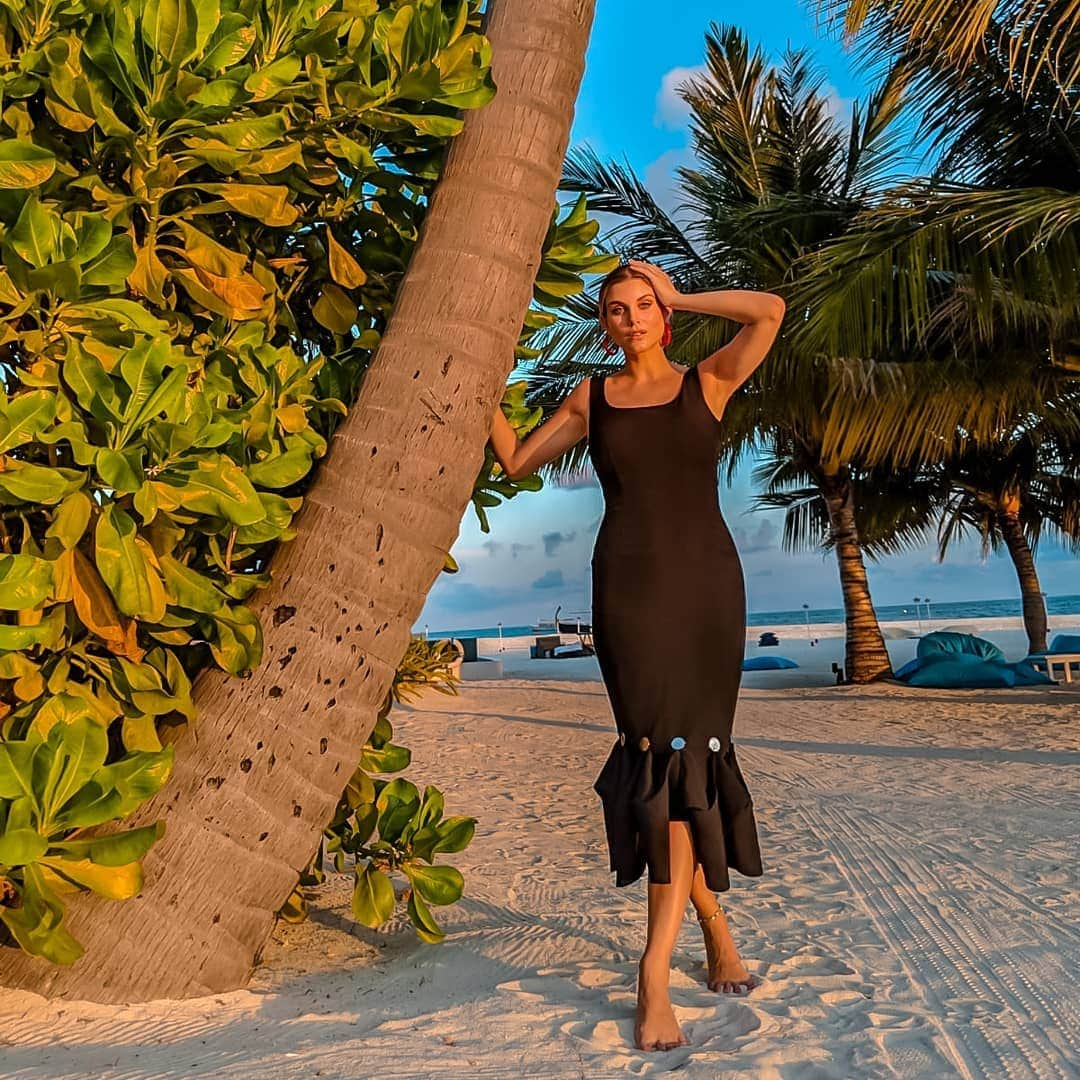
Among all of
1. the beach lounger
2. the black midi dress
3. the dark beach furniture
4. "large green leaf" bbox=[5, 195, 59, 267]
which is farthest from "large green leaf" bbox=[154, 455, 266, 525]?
the dark beach furniture

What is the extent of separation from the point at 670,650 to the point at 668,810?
15.1 inches

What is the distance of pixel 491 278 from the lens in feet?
8.25

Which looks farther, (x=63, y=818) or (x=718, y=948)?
(x=718, y=948)

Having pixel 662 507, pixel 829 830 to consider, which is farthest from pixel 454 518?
pixel 829 830

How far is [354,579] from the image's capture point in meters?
2.39

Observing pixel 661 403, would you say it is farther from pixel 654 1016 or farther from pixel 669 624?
pixel 654 1016

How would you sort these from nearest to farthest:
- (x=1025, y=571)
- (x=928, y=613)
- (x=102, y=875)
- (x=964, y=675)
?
(x=102, y=875) < (x=964, y=675) < (x=1025, y=571) < (x=928, y=613)

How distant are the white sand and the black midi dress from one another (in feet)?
1.25

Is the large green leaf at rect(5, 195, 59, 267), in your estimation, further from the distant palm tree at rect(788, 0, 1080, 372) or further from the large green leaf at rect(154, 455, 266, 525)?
the distant palm tree at rect(788, 0, 1080, 372)

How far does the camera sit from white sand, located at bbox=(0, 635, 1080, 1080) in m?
1.96

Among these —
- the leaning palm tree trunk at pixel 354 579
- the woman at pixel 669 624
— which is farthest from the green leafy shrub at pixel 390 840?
the woman at pixel 669 624

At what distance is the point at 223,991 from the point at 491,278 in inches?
76.1

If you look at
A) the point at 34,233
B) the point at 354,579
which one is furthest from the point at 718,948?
the point at 34,233

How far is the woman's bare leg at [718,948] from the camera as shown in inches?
95.7
